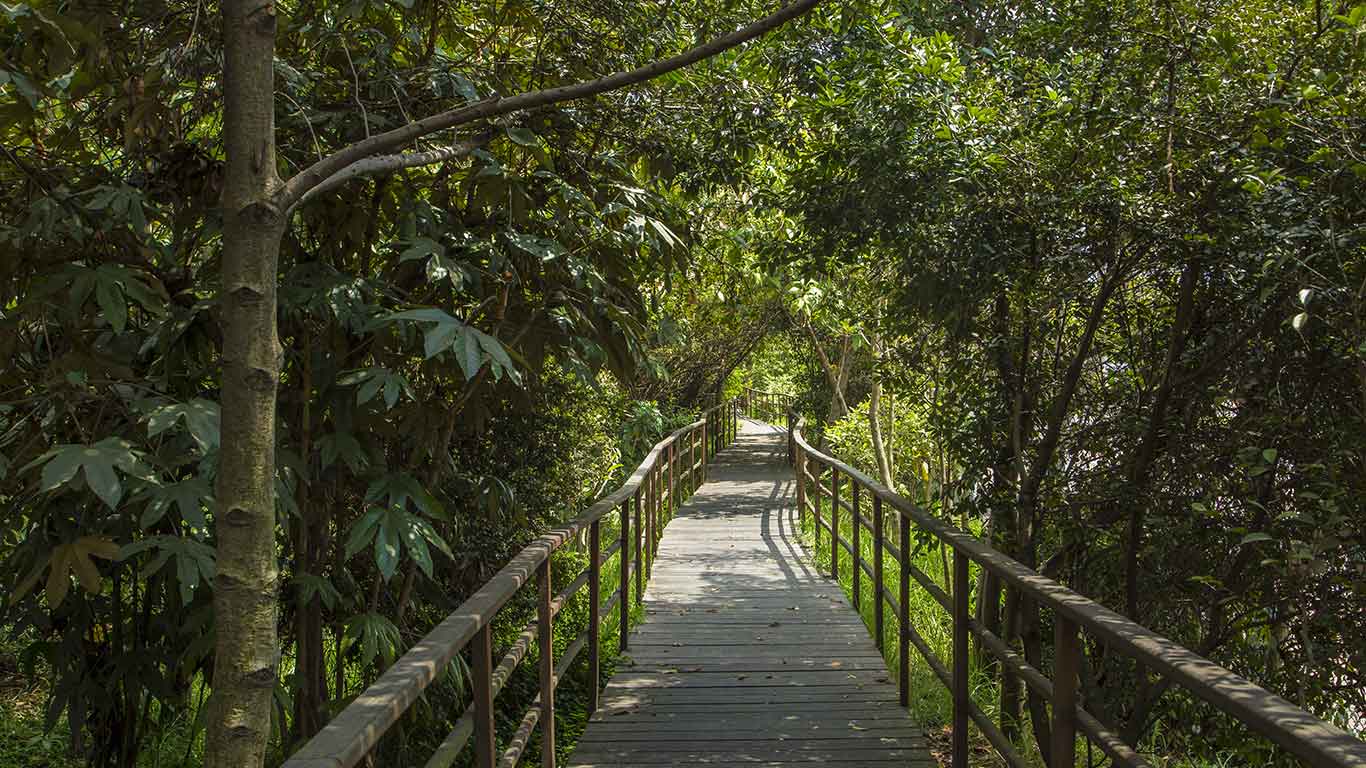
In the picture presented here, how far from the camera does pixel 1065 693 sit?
9.22ft

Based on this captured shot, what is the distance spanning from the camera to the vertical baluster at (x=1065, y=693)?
278 centimetres

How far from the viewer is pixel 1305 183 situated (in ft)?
9.61

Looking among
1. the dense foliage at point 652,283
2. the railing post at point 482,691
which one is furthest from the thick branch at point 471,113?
the railing post at point 482,691

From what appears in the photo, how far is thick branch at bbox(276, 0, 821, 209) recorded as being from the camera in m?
1.79

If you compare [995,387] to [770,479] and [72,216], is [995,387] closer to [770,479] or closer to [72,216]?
[72,216]

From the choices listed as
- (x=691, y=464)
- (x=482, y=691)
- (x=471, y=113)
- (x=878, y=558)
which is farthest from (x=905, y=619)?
(x=691, y=464)

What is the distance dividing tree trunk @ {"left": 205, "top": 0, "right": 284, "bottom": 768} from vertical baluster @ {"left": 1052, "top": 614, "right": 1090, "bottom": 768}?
197cm

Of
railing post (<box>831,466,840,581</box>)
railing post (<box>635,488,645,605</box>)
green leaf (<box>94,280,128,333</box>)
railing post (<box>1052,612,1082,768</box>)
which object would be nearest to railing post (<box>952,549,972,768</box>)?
railing post (<box>1052,612,1082,768</box>)

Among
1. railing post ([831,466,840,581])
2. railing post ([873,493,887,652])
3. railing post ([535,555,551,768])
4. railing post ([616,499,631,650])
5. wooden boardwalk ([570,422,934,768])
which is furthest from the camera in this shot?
railing post ([831,466,840,581])

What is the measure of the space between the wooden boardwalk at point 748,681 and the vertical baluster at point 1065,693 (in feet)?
4.61

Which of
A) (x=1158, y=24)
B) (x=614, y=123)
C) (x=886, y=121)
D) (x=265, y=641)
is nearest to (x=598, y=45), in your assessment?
(x=614, y=123)

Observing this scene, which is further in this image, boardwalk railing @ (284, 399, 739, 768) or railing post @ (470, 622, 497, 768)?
railing post @ (470, 622, 497, 768)

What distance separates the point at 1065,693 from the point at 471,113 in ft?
6.92

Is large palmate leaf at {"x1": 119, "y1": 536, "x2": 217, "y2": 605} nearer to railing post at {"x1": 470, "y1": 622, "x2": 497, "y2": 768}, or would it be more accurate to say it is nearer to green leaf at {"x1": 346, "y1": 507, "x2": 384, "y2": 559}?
green leaf at {"x1": 346, "y1": 507, "x2": 384, "y2": 559}
